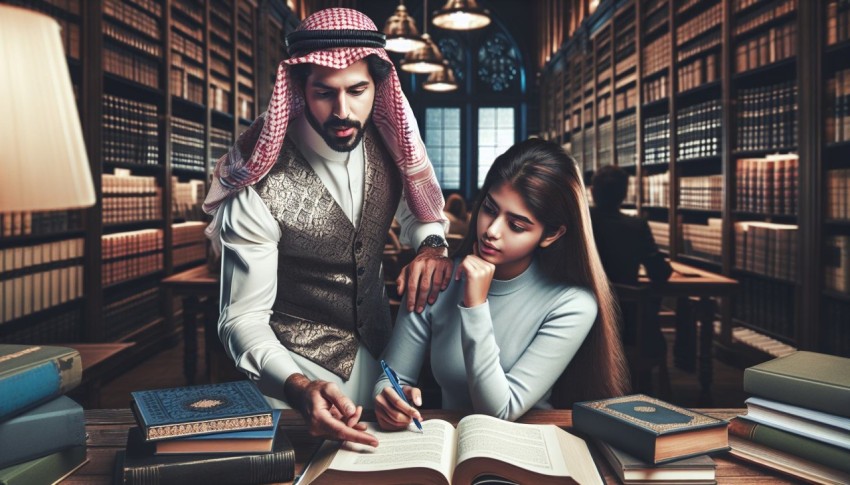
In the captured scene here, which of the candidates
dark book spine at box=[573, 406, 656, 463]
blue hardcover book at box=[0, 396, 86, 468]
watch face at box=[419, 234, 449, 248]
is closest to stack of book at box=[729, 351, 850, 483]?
dark book spine at box=[573, 406, 656, 463]

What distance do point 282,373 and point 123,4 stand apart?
4.02 metres

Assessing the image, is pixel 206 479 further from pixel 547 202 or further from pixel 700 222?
pixel 700 222

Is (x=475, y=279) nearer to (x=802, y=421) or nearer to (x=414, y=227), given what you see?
(x=414, y=227)

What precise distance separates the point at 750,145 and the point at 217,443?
13.7 feet

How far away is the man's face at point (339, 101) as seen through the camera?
4.35ft

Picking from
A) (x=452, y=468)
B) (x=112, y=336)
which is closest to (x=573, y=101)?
(x=112, y=336)

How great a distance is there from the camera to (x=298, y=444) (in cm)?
118

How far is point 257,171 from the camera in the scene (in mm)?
1374

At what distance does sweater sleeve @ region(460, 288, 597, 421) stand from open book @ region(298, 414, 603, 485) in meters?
0.17

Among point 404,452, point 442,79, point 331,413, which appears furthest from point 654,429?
point 442,79

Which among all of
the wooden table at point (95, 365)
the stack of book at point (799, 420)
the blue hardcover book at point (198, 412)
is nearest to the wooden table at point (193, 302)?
the wooden table at point (95, 365)

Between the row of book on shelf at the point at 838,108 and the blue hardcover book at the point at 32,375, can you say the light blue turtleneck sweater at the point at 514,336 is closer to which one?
the blue hardcover book at the point at 32,375

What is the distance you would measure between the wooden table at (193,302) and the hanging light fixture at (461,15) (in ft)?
8.11

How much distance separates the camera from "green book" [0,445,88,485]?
3.09ft
